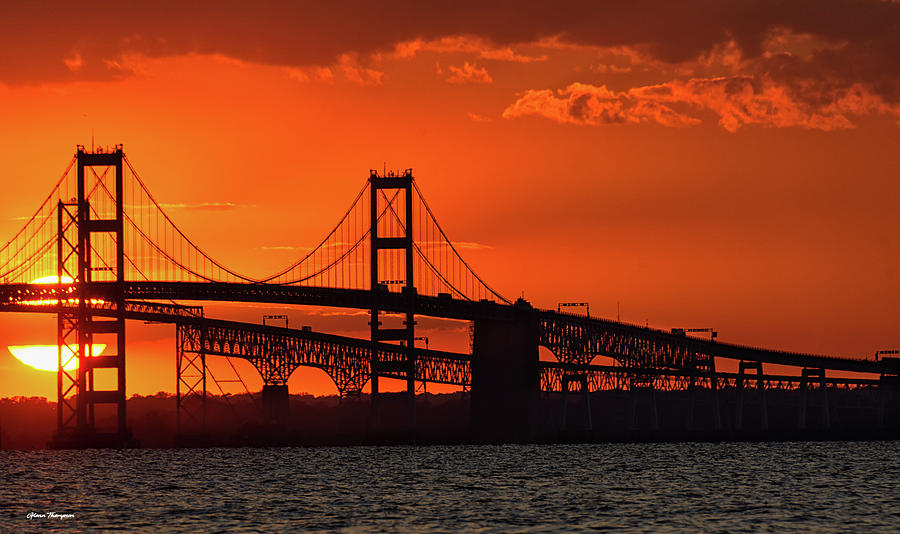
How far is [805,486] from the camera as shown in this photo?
312 ft

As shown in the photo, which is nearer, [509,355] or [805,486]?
[805,486]

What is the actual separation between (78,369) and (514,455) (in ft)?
133

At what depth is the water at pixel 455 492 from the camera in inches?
2876

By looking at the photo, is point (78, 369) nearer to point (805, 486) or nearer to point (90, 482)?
point (90, 482)

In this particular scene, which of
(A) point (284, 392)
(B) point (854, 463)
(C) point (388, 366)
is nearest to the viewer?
(B) point (854, 463)

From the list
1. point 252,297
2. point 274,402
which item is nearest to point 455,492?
point 252,297

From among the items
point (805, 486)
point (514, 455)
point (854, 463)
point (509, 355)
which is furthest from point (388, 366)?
point (805, 486)

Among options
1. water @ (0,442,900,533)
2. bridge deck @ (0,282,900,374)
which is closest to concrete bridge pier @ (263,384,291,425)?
bridge deck @ (0,282,900,374)

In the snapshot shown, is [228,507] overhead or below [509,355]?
below

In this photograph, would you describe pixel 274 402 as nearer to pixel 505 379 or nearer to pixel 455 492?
pixel 505 379

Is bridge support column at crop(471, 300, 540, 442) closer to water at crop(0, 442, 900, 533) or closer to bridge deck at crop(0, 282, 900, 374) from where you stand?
bridge deck at crop(0, 282, 900, 374)

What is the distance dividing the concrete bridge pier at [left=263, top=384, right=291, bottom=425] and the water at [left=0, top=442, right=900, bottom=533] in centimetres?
3914

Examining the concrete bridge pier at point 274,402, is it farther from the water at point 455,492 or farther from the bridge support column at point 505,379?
the water at point 455,492

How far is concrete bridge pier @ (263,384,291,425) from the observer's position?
182 meters
